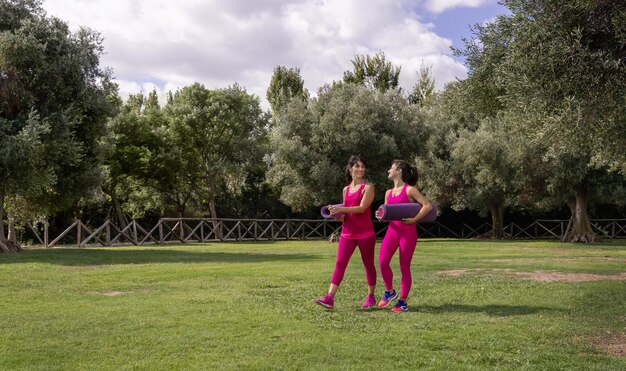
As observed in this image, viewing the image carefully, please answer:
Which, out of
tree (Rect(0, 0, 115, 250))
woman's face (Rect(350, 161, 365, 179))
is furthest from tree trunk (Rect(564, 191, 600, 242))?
woman's face (Rect(350, 161, 365, 179))

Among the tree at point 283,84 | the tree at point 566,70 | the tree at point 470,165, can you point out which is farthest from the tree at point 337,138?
the tree at point 566,70

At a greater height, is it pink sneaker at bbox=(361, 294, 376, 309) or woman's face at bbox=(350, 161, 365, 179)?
woman's face at bbox=(350, 161, 365, 179)

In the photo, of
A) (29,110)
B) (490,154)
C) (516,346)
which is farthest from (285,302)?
(490,154)

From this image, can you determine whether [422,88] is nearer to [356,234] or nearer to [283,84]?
[283,84]

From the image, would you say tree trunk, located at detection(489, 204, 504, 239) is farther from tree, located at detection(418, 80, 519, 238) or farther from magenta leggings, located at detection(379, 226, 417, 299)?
magenta leggings, located at detection(379, 226, 417, 299)

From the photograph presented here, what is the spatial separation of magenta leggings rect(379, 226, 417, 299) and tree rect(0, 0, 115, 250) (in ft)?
45.0

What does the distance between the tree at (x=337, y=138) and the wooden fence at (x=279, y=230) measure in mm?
4016

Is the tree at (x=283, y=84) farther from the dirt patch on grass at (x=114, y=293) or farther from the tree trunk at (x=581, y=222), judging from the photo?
the dirt patch on grass at (x=114, y=293)

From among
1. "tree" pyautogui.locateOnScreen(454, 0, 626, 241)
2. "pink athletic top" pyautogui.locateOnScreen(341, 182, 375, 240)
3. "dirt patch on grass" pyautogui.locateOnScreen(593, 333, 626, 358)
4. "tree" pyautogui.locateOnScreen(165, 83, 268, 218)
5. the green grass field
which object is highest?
"tree" pyautogui.locateOnScreen(165, 83, 268, 218)

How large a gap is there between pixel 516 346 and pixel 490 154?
95.2 ft

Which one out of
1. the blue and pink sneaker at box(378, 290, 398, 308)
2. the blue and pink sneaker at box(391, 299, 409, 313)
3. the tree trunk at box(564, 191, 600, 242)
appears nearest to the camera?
the blue and pink sneaker at box(391, 299, 409, 313)

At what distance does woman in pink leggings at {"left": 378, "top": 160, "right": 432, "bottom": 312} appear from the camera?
8711mm

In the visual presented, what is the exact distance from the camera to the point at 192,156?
4091cm

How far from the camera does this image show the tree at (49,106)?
1964 cm
